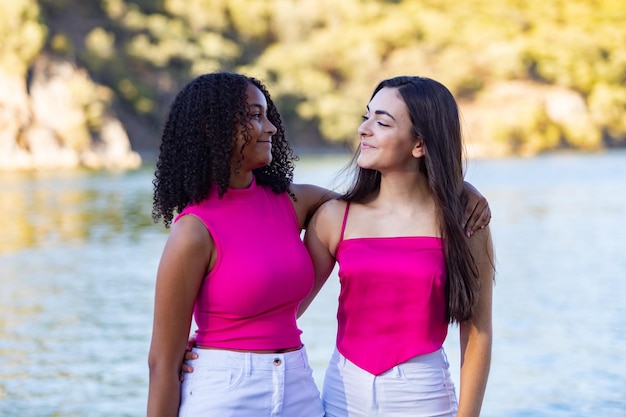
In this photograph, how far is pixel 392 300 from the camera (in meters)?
2.42

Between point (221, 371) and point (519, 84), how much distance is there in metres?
48.3

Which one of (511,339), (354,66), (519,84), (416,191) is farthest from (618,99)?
(416,191)

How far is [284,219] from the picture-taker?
2.42 m

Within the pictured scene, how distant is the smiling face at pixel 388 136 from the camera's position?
99.0 inches

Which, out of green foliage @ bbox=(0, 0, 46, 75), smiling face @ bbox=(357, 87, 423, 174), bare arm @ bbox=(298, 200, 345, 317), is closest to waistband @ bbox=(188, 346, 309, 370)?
bare arm @ bbox=(298, 200, 345, 317)

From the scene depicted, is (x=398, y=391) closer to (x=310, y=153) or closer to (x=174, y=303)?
(x=174, y=303)

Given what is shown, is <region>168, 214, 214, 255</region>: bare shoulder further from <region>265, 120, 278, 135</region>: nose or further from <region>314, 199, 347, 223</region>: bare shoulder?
<region>314, 199, 347, 223</region>: bare shoulder

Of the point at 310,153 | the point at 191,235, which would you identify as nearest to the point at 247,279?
the point at 191,235

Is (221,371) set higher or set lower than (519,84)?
lower

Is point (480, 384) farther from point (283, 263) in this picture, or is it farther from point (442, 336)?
point (283, 263)

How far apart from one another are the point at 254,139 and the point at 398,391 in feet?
2.37

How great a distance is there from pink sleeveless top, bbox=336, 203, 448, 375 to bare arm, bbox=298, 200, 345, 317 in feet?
0.36

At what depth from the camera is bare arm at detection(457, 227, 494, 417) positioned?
2.48m

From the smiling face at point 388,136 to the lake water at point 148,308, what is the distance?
2.85 feet
